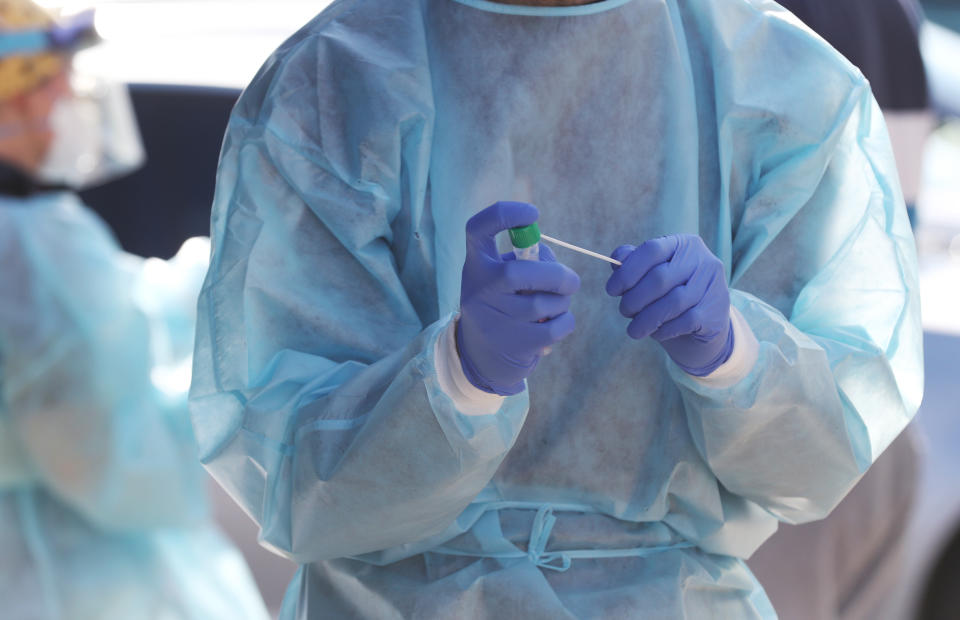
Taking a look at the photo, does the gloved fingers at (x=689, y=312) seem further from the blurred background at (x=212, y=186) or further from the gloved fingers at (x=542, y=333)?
the blurred background at (x=212, y=186)

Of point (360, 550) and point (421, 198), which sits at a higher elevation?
point (421, 198)

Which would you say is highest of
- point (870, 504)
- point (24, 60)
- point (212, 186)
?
point (24, 60)

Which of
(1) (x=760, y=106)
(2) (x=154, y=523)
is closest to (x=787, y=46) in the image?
(1) (x=760, y=106)

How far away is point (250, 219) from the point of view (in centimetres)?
123

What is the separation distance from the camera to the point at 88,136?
2447mm

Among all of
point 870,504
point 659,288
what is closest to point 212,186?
point 870,504

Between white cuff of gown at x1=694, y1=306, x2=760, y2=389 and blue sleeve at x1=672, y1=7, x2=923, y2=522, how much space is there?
55 millimetres

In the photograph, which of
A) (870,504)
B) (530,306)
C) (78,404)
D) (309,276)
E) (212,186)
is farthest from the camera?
(212,186)

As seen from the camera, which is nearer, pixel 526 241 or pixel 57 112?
pixel 526 241

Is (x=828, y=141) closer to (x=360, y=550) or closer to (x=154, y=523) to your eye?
(x=360, y=550)

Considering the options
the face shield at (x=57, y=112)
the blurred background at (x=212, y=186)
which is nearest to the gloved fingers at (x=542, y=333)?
the face shield at (x=57, y=112)

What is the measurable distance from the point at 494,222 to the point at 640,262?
141mm

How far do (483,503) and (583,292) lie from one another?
0.25 metres

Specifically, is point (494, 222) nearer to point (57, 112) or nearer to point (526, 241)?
point (526, 241)
